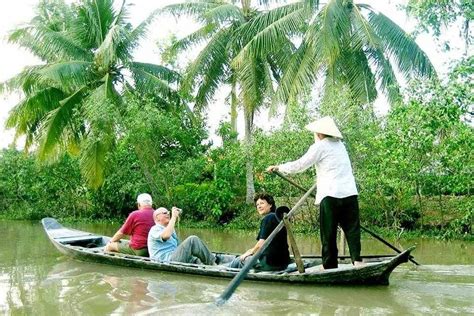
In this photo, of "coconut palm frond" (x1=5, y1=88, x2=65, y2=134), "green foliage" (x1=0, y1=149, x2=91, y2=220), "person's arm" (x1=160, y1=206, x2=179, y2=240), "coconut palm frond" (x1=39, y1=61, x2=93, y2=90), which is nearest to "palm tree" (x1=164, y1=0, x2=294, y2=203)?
"coconut palm frond" (x1=39, y1=61, x2=93, y2=90)

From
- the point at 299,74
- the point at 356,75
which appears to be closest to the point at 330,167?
the point at 299,74

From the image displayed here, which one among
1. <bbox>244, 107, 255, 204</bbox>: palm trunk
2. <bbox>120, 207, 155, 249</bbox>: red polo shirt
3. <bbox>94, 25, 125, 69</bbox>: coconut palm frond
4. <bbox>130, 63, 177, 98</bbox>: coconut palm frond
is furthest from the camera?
<bbox>130, 63, 177, 98</bbox>: coconut palm frond

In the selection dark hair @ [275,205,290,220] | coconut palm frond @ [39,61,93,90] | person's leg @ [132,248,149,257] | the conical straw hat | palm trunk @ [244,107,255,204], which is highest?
coconut palm frond @ [39,61,93,90]

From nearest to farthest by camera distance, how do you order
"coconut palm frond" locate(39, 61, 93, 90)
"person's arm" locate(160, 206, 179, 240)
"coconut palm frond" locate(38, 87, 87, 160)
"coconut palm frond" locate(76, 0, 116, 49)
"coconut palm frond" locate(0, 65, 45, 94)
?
"person's arm" locate(160, 206, 179, 240), "coconut palm frond" locate(39, 61, 93, 90), "coconut palm frond" locate(38, 87, 87, 160), "coconut palm frond" locate(0, 65, 45, 94), "coconut palm frond" locate(76, 0, 116, 49)

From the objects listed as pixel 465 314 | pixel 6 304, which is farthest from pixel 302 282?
pixel 6 304

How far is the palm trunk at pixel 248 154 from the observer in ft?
49.6

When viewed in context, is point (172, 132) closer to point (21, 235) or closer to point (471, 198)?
point (21, 235)

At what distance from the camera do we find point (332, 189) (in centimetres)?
623

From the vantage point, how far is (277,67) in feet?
53.4

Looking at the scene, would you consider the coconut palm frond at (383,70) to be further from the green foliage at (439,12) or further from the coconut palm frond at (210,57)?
the green foliage at (439,12)

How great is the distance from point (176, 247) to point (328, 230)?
7.63 ft

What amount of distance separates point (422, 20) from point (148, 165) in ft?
33.4

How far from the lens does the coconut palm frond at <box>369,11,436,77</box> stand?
1366 cm

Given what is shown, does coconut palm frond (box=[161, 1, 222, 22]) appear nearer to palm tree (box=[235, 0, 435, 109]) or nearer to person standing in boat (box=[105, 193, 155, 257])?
palm tree (box=[235, 0, 435, 109])
